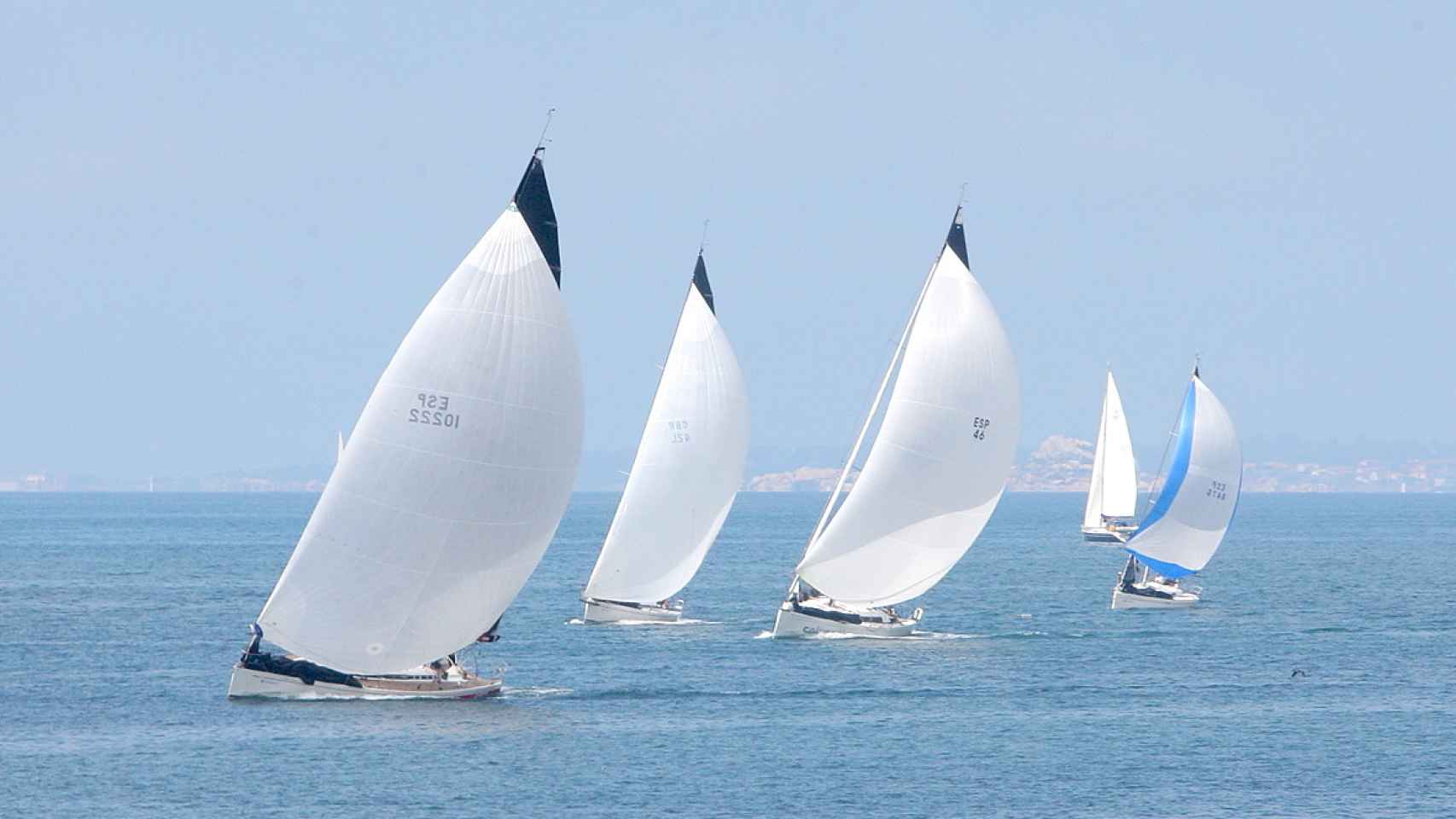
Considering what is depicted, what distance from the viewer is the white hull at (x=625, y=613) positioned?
70.6 m

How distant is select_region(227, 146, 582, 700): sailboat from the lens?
45.6 metres

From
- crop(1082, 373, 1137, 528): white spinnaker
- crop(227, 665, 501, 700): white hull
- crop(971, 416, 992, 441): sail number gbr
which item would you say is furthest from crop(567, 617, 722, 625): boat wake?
crop(1082, 373, 1137, 528): white spinnaker

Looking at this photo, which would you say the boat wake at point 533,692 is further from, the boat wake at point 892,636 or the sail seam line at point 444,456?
the boat wake at point 892,636

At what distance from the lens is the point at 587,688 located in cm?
5475

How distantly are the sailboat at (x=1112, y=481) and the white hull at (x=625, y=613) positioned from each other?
77.8 meters

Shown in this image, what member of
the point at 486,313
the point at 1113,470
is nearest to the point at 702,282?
the point at 486,313

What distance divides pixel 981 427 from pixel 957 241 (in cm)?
605

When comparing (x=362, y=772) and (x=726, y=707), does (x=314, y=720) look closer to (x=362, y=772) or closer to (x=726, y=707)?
(x=362, y=772)

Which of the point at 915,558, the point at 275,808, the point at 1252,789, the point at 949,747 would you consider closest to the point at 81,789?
the point at 275,808

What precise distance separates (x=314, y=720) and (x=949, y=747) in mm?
14671

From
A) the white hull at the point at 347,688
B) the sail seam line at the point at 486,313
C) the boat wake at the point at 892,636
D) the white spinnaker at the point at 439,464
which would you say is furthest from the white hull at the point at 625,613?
the sail seam line at the point at 486,313

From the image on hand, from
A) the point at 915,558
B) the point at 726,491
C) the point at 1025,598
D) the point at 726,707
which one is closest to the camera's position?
the point at 726,707

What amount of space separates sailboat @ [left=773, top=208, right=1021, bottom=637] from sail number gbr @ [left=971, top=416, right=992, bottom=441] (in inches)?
1.3

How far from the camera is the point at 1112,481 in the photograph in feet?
481
